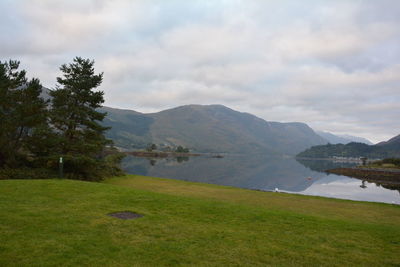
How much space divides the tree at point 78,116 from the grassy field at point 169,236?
14806 millimetres

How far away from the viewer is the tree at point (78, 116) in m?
31.1

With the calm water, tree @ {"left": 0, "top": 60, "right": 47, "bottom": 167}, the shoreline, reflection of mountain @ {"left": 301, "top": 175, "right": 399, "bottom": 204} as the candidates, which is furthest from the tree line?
the shoreline

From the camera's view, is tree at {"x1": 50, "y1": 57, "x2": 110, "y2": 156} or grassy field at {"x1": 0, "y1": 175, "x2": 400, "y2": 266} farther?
tree at {"x1": 50, "y1": 57, "x2": 110, "y2": 156}

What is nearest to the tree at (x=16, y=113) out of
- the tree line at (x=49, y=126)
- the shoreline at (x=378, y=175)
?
the tree line at (x=49, y=126)

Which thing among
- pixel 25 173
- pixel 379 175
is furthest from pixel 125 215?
pixel 379 175

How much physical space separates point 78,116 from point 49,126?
3.31 meters

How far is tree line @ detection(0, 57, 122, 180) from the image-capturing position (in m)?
28.7

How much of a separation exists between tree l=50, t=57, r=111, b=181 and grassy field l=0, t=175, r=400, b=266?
14806mm

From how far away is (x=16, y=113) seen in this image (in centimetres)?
2917

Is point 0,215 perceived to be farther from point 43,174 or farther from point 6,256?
point 43,174

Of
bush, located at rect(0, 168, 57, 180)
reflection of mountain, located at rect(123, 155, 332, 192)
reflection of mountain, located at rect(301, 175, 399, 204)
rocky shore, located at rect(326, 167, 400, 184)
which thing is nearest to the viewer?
bush, located at rect(0, 168, 57, 180)

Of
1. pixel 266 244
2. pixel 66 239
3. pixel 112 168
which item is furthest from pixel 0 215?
pixel 112 168

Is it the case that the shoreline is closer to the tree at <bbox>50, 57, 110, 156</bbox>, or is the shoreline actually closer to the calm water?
the calm water

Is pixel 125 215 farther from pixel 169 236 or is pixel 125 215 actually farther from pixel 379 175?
pixel 379 175
